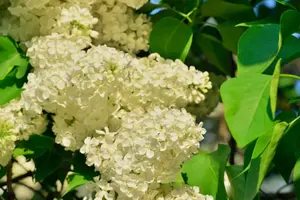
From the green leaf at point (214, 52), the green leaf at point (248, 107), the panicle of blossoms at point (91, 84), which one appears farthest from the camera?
the green leaf at point (214, 52)

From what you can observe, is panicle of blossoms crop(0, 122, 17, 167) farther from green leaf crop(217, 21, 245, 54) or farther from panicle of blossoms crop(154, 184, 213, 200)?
green leaf crop(217, 21, 245, 54)

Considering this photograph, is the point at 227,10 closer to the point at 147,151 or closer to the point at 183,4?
the point at 183,4

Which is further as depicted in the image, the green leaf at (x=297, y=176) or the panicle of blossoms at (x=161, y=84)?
the panicle of blossoms at (x=161, y=84)

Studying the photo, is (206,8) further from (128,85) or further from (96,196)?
(96,196)

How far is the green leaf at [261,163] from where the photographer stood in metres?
1.06

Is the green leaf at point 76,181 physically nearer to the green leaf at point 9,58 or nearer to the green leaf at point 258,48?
the green leaf at point 9,58

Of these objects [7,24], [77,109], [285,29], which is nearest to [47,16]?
[7,24]

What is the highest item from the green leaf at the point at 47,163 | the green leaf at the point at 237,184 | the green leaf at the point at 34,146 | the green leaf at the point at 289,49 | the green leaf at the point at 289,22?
the green leaf at the point at 289,22

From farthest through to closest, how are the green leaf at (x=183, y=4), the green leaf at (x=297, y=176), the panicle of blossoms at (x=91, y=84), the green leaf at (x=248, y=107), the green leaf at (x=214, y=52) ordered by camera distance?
the green leaf at (x=214, y=52) < the green leaf at (x=183, y=4) < the panicle of blossoms at (x=91, y=84) < the green leaf at (x=297, y=176) < the green leaf at (x=248, y=107)

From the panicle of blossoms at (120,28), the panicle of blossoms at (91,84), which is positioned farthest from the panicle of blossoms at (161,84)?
the panicle of blossoms at (120,28)

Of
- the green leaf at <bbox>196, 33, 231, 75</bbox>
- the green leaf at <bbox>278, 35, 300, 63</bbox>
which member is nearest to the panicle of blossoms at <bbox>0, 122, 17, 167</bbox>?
the green leaf at <bbox>278, 35, 300, 63</bbox>

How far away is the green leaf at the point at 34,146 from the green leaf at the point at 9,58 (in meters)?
0.13

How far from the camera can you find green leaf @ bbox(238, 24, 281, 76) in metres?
1.15

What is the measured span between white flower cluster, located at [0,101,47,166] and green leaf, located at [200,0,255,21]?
48 centimetres
